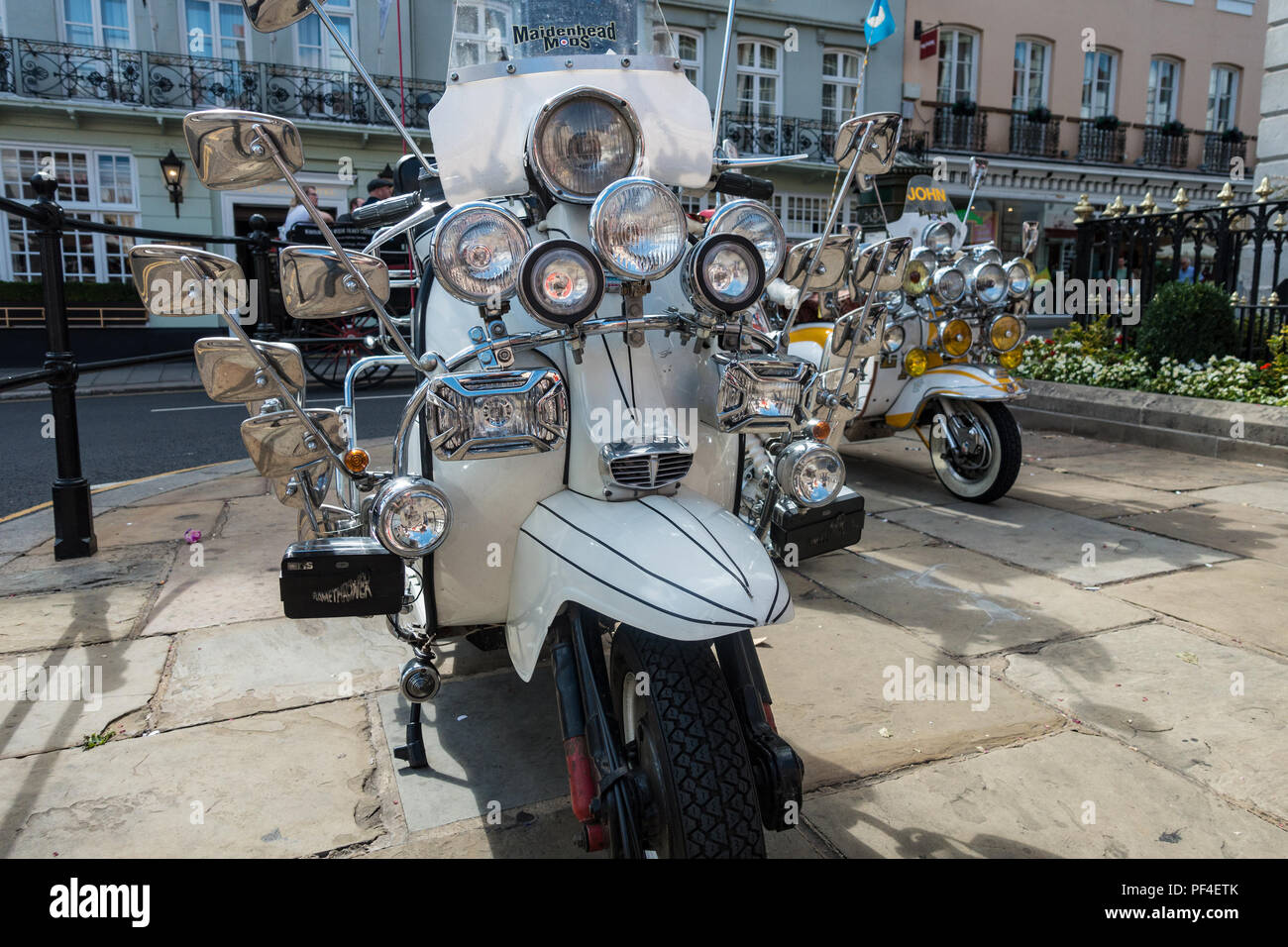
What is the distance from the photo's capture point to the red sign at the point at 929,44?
2361 cm

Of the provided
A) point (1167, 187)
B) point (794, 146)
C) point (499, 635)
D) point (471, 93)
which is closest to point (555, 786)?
point (499, 635)

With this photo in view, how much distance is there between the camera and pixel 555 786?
255 centimetres

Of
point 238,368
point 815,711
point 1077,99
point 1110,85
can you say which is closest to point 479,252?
point 238,368

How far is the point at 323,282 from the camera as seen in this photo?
215 cm

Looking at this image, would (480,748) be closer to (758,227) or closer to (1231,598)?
(758,227)

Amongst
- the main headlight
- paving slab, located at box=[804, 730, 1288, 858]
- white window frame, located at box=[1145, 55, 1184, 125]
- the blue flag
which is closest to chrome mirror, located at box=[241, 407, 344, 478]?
the main headlight

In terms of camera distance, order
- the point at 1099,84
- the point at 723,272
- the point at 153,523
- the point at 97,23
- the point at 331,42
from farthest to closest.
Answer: the point at 1099,84 < the point at 331,42 < the point at 97,23 < the point at 153,523 < the point at 723,272

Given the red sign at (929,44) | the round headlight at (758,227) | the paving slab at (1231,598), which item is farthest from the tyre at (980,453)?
the red sign at (929,44)

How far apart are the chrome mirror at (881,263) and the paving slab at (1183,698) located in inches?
59.1

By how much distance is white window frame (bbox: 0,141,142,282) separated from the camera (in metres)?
17.3

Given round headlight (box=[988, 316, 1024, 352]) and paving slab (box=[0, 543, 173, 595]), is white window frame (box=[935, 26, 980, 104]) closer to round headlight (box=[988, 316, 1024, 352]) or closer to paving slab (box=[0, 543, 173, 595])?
round headlight (box=[988, 316, 1024, 352])

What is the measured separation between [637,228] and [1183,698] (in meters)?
2.39

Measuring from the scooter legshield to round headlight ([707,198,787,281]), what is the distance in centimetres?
64
